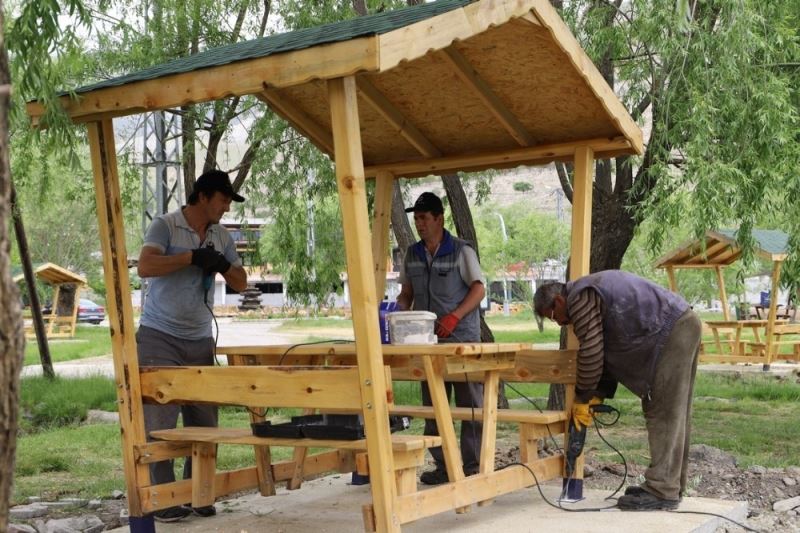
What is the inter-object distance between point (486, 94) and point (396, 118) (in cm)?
73

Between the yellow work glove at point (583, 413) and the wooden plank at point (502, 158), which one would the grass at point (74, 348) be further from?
the yellow work glove at point (583, 413)

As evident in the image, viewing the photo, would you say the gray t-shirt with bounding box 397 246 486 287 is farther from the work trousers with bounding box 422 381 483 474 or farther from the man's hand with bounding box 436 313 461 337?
the work trousers with bounding box 422 381 483 474

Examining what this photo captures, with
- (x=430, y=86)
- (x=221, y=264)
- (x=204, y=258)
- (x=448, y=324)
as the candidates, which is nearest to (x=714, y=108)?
(x=430, y=86)

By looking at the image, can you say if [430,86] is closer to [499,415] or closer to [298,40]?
[298,40]

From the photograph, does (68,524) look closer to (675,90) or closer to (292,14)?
(675,90)

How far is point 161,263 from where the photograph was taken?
20.4 feet

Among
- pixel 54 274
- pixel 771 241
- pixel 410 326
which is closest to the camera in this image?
pixel 410 326

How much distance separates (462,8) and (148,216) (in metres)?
12.4

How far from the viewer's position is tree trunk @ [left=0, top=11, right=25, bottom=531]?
261 centimetres

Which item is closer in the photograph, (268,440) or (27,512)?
(268,440)

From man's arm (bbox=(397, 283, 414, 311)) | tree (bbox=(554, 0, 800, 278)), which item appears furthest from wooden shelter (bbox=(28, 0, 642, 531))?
tree (bbox=(554, 0, 800, 278))

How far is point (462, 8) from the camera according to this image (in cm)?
521

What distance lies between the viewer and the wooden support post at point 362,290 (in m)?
4.86

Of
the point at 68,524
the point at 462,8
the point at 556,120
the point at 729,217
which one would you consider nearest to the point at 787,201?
the point at 729,217
